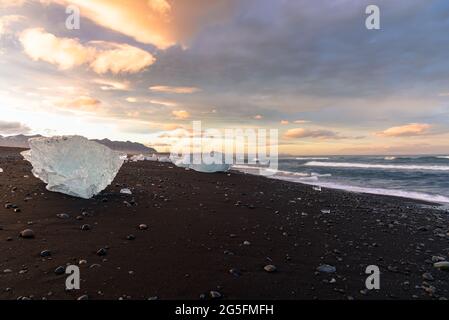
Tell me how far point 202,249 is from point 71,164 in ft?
13.8

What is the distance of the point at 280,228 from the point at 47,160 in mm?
5190

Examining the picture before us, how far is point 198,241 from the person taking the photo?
17.4ft

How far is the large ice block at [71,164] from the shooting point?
7.31 meters

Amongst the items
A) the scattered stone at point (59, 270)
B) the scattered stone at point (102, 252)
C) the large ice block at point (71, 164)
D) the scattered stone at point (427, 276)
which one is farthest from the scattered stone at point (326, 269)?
the large ice block at point (71, 164)

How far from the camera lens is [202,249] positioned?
16.3 ft

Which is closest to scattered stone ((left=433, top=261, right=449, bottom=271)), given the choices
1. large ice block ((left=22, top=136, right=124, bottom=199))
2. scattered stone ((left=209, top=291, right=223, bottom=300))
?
scattered stone ((left=209, top=291, right=223, bottom=300))

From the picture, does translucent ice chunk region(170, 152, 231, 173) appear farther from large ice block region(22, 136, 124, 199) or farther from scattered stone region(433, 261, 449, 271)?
scattered stone region(433, 261, 449, 271)

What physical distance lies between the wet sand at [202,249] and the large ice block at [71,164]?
0.88 ft

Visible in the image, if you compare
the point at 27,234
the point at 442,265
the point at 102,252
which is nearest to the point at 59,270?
the point at 102,252

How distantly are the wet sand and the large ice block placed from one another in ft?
0.88

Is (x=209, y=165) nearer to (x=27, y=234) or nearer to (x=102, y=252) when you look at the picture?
(x=27, y=234)

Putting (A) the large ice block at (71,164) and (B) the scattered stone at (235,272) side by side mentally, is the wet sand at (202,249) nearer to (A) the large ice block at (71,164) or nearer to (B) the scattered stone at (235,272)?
(B) the scattered stone at (235,272)
